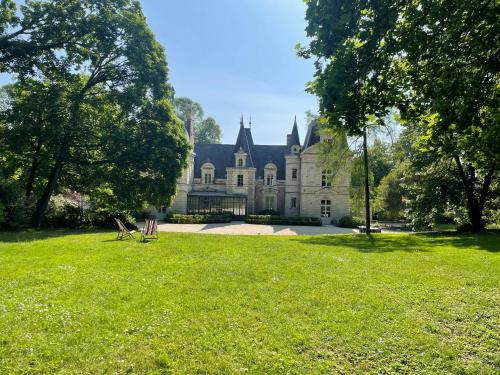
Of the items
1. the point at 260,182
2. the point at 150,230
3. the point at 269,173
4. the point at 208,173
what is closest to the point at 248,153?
the point at 269,173

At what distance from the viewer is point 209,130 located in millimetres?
62156

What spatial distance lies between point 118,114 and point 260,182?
858 inches

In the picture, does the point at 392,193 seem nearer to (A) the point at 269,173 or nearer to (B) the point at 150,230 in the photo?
(A) the point at 269,173

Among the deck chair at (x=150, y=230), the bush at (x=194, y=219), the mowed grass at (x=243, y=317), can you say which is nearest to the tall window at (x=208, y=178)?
the bush at (x=194, y=219)

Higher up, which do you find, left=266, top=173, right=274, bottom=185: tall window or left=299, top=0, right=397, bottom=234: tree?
left=266, top=173, right=274, bottom=185: tall window

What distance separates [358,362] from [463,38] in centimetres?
553

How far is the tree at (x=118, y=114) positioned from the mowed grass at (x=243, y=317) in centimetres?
1097

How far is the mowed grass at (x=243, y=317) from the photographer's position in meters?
3.38

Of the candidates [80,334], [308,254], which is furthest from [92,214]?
[80,334]

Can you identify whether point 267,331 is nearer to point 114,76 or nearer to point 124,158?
point 124,158

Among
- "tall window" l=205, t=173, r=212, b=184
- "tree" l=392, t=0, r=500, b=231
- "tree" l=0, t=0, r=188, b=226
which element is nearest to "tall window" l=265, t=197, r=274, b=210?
"tall window" l=205, t=173, r=212, b=184

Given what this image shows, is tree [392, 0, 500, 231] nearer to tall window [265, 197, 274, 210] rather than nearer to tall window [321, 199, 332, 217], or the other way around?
A: tall window [321, 199, 332, 217]

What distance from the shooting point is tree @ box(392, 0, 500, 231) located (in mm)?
4777

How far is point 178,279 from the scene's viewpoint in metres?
6.27
